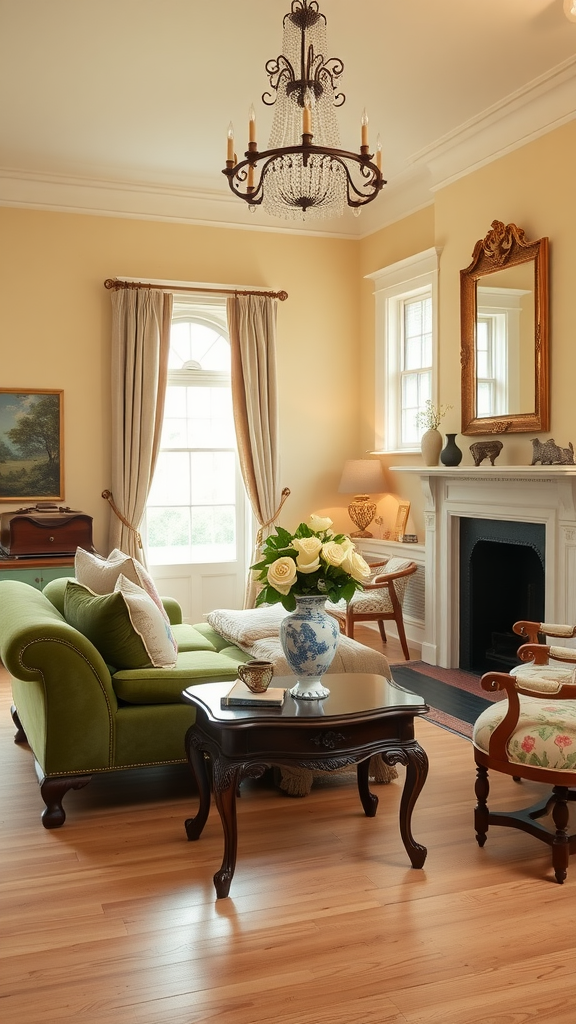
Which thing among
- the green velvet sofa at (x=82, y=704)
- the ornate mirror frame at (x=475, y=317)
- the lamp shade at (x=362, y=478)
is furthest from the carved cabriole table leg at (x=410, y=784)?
the lamp shade at (x=362, y=478)

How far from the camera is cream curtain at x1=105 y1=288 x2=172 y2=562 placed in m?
7.19

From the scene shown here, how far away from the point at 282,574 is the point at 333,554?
0.66ft

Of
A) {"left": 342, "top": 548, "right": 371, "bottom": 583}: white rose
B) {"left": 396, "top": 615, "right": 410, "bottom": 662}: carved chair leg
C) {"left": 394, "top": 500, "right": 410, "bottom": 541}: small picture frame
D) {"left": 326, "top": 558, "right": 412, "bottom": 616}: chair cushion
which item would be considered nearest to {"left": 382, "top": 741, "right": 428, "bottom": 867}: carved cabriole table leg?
{"left": 342, "top": 548, "right": 371, "bottom": 583}: white rose

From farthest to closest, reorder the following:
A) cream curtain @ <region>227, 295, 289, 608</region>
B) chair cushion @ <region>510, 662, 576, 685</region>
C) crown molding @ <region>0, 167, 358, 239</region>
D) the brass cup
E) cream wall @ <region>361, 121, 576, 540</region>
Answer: cream curtain @ <region>227, 295, 289, 608</region> → crown molding @ <region>0, 167, 358, 239</region> → cream wall @ <region>361, 121, 576, 540</region> → chair cushion @ <region>510, 662, 576, 685</region> → the brass cup

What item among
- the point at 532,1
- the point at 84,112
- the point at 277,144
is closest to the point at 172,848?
the point at 277,144

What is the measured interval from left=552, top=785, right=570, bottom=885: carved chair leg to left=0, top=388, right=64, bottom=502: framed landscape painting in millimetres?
5038

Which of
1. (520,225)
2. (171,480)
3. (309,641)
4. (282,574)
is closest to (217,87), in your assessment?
(520,225)

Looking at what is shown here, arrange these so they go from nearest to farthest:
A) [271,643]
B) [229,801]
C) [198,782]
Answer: [229,801] < [198,782] < [271,643]

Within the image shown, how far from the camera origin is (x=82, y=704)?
352 cm

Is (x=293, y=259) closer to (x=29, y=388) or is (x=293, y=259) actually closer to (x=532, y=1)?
(x=29, y=388)

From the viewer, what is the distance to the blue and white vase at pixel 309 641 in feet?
10.6

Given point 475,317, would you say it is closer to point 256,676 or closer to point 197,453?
point 197,453

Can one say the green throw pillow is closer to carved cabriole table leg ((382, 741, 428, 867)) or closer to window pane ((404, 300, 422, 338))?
carved cabriole table leg ((382, 741, 428, 867))

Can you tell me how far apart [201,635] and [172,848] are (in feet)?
5.77
